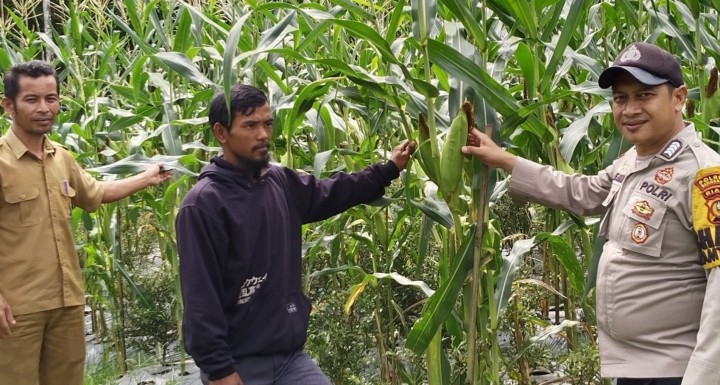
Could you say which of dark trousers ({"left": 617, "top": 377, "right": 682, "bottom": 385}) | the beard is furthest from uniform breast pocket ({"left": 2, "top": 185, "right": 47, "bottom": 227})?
dark trousers ({"left": 617, "top": 377, "right": 682, "bottom": 385})

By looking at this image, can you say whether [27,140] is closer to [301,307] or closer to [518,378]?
[301,307]

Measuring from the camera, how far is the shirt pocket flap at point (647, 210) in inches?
84.9

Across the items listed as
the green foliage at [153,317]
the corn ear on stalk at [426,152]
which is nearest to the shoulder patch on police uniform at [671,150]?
the corn ear on stalk at [426,152]

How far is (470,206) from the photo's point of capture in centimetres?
288

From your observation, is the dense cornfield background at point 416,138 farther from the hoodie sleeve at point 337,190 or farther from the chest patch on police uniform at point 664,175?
the chest patch on police uniform at point 664,175

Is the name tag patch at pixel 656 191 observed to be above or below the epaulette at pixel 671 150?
below

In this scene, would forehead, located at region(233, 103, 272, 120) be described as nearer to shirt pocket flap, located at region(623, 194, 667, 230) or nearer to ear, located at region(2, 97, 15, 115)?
shirt pocket flap, located at region(623, 194, 667, 230)

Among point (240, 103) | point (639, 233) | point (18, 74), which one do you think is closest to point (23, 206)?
point (18, 74)

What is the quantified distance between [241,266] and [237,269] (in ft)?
0.05

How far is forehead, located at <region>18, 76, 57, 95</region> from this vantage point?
3.47 meters

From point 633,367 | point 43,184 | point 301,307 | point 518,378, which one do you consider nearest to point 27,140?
point 43,184

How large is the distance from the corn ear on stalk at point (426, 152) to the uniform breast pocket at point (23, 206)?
1726 mm

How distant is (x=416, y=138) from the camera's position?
3383 mm

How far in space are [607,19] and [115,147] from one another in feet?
9.97
